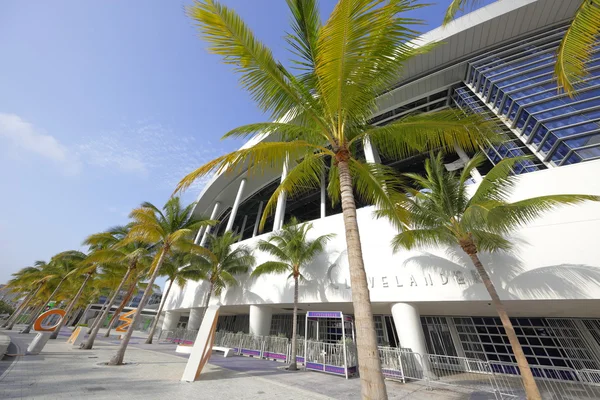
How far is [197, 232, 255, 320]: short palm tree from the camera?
17.5 m

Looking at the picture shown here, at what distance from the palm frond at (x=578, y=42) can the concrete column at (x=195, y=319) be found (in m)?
25.8

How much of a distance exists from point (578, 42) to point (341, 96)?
4.02m

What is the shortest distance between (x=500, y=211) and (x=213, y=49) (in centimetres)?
972

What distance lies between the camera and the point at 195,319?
21125 mm

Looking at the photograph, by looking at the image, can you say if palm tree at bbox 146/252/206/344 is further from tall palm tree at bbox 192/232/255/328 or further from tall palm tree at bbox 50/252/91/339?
tall palm tree at bbox 50/252/91/339

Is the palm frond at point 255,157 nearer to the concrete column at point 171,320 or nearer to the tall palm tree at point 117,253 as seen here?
the tall palm tree at point 117,253

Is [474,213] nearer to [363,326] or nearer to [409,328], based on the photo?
[409,328]

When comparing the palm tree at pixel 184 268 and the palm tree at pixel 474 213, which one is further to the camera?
the palm tree at pixel 184 268

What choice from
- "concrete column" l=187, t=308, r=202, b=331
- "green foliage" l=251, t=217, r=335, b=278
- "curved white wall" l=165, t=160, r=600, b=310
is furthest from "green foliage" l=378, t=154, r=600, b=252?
"concrete column" l=187, t=308, r=202, b=331

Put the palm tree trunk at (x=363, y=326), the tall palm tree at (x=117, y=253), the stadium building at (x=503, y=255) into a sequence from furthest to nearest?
the tall palm tree at (x=117, y=253), the stadium building at (x=503, y=255), the palm tree trunk at (x=363, y=326)

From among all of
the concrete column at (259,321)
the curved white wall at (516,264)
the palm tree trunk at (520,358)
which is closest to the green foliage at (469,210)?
the curved white wall at (516,264)

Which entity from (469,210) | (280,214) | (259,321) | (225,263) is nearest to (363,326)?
(469,210)

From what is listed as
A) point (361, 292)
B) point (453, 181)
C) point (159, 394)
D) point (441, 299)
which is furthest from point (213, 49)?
point (441, 299)

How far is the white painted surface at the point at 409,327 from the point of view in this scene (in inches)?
390
